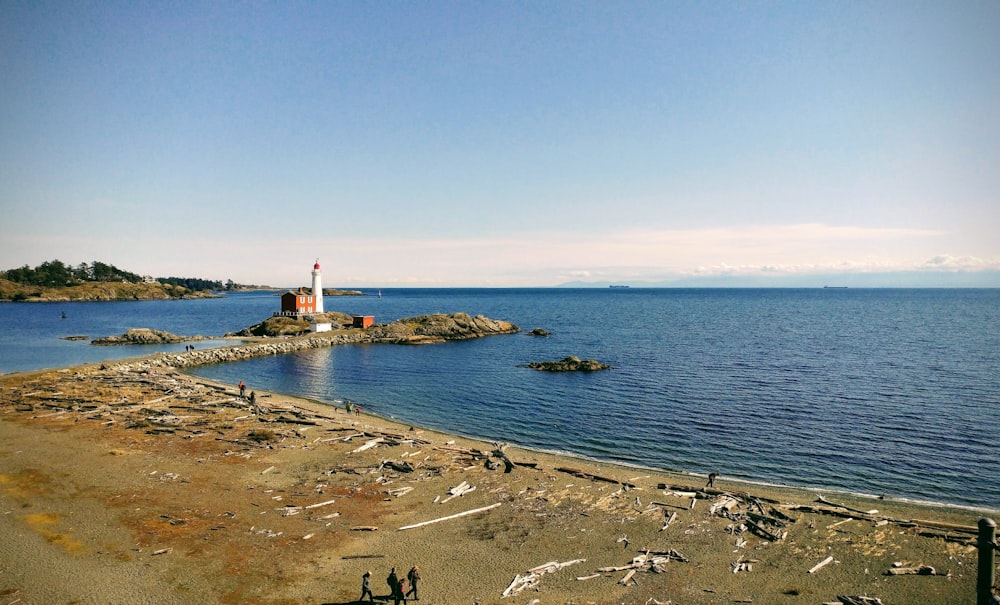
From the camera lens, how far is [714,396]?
168 ft

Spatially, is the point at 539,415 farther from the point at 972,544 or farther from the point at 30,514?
the point at 30,514

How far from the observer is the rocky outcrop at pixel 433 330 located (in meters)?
99.0

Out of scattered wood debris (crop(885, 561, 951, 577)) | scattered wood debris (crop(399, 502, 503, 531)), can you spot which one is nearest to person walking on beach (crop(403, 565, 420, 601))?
scattered wood debris (crop(399, 502, 503, 531))

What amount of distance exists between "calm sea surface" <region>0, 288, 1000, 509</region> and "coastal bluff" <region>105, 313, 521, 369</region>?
4.41 meters

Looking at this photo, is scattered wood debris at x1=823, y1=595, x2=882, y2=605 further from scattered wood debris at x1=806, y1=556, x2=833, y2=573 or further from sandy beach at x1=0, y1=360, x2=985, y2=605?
scattered wood debris at x1=806, y1=556, x2=833, y2=573

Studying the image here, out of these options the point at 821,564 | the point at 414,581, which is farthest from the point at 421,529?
the point at 821,564

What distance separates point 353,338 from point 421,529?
78.9m

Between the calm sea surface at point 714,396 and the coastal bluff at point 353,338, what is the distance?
14.5 ft

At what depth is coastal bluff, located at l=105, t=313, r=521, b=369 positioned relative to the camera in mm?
70875

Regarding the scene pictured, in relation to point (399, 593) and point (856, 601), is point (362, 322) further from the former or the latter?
point (856, 601)

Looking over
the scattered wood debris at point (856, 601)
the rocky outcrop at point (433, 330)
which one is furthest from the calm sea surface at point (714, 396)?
the scattered wood debris at point (856, 601)

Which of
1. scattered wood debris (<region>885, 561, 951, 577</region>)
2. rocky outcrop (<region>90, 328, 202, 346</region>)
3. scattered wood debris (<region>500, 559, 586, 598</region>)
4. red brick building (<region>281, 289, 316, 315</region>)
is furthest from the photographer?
red brick building (<region>281, 289, 316, 315</region>)

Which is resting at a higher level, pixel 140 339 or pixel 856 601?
pixel 140 339

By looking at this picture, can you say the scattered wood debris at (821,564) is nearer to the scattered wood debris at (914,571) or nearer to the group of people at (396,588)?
the scattered wood debris at (914,571)
